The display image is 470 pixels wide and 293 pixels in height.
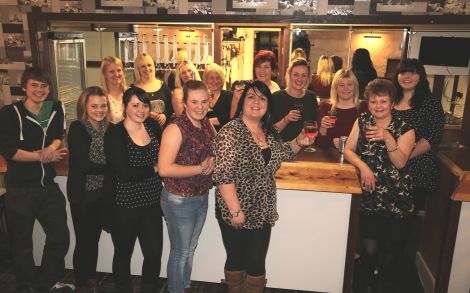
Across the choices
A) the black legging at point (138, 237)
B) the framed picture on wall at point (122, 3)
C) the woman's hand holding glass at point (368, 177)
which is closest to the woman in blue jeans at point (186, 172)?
the black legging at point (138, 237)

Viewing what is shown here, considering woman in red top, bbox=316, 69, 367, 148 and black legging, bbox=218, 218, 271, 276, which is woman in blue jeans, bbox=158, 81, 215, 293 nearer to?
black legging, bbox=218, 218, 271, 276

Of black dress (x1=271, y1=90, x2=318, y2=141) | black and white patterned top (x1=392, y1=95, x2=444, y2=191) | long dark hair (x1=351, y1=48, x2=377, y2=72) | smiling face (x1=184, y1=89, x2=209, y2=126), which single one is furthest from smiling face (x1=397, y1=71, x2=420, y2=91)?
long dark hair (x1=351, y1=48, x2=377, y2=72)

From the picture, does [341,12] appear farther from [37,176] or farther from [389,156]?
[37,176]

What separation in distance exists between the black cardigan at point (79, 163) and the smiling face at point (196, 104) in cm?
69

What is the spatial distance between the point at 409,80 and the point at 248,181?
62.4 inches

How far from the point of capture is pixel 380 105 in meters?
2.54

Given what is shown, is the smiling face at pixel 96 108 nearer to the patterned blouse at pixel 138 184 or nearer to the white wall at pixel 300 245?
the patterned blouse at pixel 138 184

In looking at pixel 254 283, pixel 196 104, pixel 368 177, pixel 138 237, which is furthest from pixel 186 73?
pixel 254 283

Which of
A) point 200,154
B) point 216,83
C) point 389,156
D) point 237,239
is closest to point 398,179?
point 389,156

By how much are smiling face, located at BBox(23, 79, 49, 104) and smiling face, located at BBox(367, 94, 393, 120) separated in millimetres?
2178

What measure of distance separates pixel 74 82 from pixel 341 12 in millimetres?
3285

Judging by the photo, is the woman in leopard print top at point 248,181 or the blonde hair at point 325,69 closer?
the woman in leopard print top at point 248,181

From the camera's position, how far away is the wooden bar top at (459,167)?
2713mm

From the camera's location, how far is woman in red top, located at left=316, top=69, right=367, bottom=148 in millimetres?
3285
